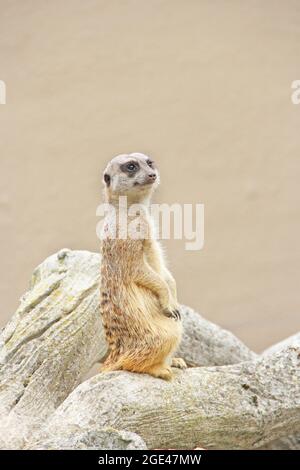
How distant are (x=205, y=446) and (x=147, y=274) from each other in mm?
556

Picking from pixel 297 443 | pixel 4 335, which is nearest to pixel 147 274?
pixel 4 335

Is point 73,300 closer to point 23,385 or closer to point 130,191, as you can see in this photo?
point 23,385

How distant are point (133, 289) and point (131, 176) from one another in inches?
13.2

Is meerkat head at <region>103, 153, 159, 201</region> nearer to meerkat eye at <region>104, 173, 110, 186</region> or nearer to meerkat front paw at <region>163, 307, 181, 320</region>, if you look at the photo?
meerkat eye at <region>104, 173, 110, 186</region>

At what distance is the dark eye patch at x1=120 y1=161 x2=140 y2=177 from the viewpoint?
231 centimetres

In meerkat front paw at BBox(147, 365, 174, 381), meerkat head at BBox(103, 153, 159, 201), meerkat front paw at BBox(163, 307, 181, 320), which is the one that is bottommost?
meerkat front paw at BBox(147, 365, 174, 381)

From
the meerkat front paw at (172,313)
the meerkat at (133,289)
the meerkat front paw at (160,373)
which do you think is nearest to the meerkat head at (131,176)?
the meerkat at (133,289)

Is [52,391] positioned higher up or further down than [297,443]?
higher up

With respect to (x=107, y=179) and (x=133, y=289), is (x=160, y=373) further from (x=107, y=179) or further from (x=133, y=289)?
(x=107, y=179)

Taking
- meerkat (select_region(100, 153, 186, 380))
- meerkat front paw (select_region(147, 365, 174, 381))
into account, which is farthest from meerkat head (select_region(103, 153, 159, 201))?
meerkat front paw (select_region(147, 365, 174, 381))

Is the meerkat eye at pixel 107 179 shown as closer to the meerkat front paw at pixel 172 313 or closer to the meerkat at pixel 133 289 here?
the meerkat at pixel 133 289

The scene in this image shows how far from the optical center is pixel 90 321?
2.72 m

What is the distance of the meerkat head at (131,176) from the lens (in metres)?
2.31

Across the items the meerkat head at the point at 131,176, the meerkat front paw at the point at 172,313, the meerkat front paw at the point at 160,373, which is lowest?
the meerkat front paw at the point at 160,373
